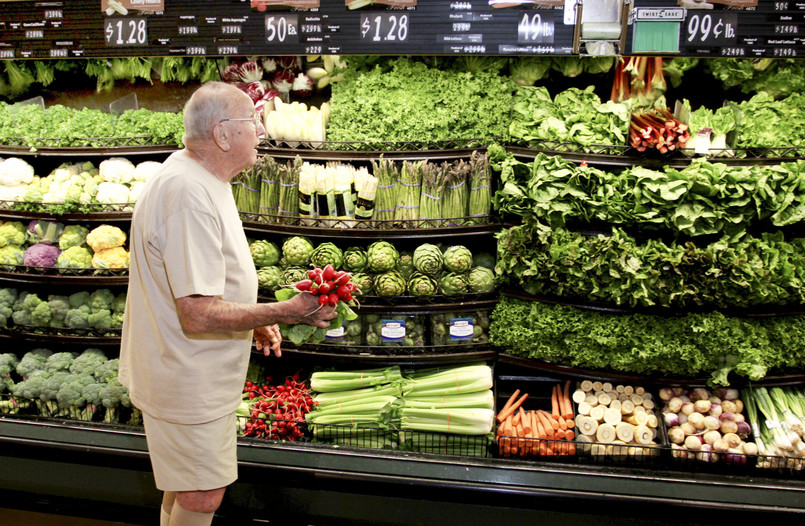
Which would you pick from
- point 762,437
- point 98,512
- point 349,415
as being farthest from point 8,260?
point 762,437

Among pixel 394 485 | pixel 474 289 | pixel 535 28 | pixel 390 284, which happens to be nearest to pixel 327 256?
pixel 390 284

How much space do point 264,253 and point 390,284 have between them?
2.76ft

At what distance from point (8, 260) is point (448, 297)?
9.82ft

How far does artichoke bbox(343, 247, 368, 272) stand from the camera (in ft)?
11.8

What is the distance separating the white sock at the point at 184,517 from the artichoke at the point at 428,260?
1743 mm

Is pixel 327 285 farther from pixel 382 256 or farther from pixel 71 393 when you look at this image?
pixel 71 393

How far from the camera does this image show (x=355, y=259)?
11.8 feet

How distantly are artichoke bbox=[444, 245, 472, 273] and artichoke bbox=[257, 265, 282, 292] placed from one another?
1045 mm

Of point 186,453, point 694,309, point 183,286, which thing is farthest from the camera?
point 694,309

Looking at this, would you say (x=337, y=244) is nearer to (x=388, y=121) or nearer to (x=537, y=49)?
(x=388, y=121)

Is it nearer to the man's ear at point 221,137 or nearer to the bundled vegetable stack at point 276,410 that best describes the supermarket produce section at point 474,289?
the bundled vegetable stack at point 276,410

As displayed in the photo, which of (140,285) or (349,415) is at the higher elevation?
(140,285)

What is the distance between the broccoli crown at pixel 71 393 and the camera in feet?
12.5

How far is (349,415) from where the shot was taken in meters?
3.62
